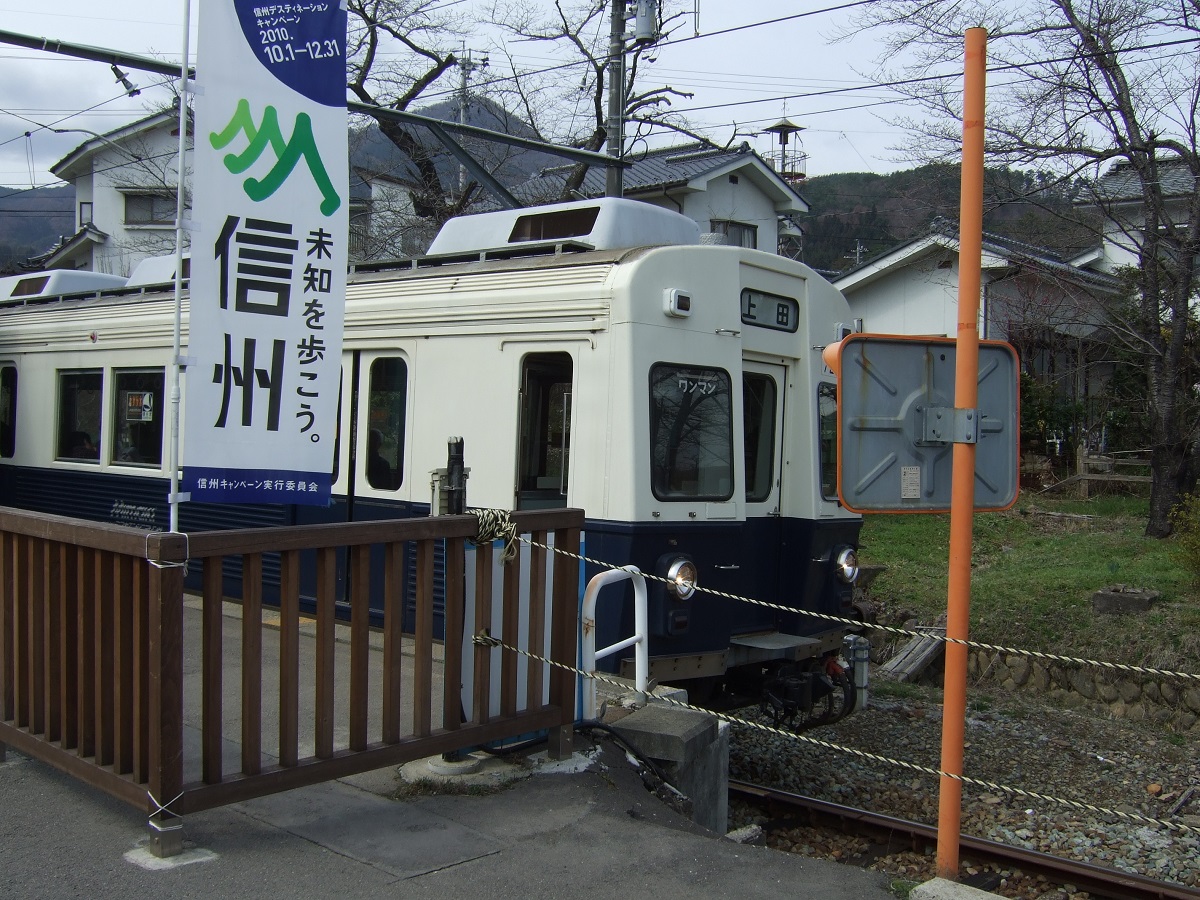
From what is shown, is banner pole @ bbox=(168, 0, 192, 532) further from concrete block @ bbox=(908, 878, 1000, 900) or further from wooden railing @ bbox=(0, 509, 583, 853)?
concrete block @ bbox=(908, 878, 1000, 900)

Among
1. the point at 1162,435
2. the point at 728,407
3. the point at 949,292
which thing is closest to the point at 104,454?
the point at 728,407

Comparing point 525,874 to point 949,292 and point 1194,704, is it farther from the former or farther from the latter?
point 949,292

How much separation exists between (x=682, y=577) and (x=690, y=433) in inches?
34.6

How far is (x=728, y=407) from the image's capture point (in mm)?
6922

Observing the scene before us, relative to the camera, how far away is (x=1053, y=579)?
12.4 meters

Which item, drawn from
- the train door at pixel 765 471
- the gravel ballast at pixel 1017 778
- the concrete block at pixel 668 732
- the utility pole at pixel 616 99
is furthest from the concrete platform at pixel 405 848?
the utility pole at pixel 616 99

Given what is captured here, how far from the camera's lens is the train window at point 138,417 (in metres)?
9.48

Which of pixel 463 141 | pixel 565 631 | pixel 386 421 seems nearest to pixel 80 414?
pixel 386 421

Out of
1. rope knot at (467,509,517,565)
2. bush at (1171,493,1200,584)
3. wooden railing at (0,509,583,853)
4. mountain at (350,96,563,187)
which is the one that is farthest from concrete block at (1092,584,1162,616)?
mountain at (350,96,563,187)

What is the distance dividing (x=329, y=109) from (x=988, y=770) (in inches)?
249

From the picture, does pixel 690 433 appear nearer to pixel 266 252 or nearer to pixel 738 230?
pixel 266 252

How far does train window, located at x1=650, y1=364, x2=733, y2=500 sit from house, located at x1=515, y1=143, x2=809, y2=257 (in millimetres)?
21886

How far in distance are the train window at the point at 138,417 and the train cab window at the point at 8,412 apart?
213 cm

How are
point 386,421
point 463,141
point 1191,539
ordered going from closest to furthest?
point 386,421, point 1191,539, point 463,141
